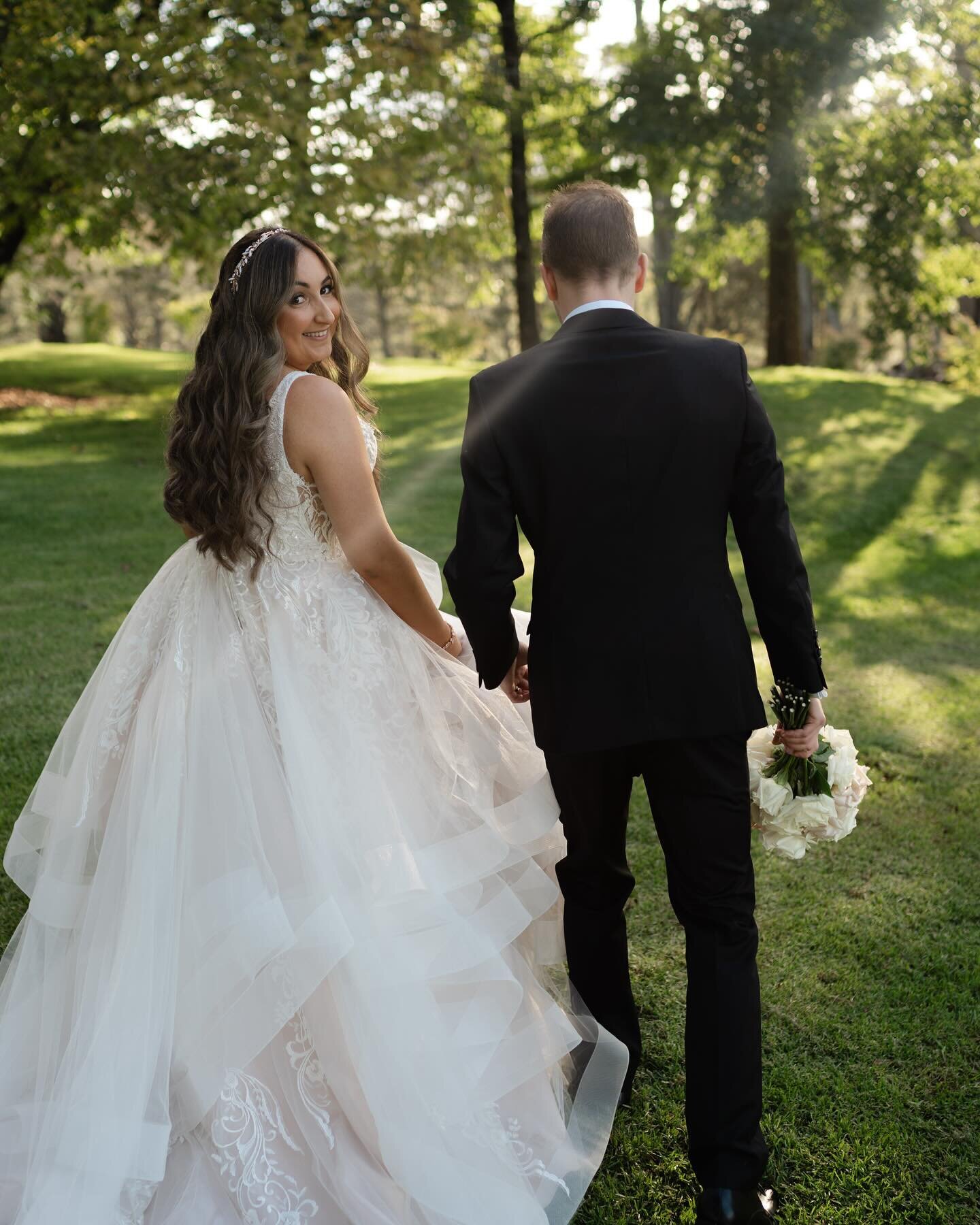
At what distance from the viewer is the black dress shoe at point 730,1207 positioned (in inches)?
98.6

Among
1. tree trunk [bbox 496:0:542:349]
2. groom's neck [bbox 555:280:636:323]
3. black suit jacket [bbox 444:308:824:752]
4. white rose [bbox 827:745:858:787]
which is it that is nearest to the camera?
black suit jacket [bbox 444:308:824:752]

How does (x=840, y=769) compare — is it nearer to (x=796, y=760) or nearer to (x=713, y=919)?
(x=796, y=760)

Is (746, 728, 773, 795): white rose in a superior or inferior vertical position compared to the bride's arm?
inferior

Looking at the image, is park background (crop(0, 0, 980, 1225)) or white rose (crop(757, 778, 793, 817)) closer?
white rose (crop(757, 778, 793, 817))

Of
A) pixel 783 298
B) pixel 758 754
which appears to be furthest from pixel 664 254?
pixel 758 754

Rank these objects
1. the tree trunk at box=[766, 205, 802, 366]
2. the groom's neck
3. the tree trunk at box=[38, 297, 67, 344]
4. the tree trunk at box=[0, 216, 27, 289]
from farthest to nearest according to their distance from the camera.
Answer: the tree trunk at box=[38, 297, 67, 344], the tree trunk at box=[766, 205, 802, 366], the tree trunk at box=[0, 216, 27, 289], the groom's neck

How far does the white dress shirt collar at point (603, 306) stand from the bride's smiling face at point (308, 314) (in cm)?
84

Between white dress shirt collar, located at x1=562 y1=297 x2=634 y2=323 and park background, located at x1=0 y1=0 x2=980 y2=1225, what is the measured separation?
54cm

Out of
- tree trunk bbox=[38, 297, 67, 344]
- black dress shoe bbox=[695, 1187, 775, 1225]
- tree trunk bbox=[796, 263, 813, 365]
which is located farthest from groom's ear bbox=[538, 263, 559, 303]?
tree trunk bbox=[796, 263, 813, 365]

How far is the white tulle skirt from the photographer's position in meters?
2.56

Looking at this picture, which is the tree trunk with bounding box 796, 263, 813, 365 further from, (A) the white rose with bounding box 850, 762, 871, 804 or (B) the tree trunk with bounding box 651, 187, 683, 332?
(A) the white rose with bounding box 850, 762, 871, 804

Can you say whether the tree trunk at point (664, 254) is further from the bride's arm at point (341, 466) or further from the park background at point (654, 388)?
the bride's arm at point (341, 466)

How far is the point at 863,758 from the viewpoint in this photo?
551cm

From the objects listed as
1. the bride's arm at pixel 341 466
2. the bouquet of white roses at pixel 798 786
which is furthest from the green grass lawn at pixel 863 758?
the bouquet of white roses at pixel 798 786
